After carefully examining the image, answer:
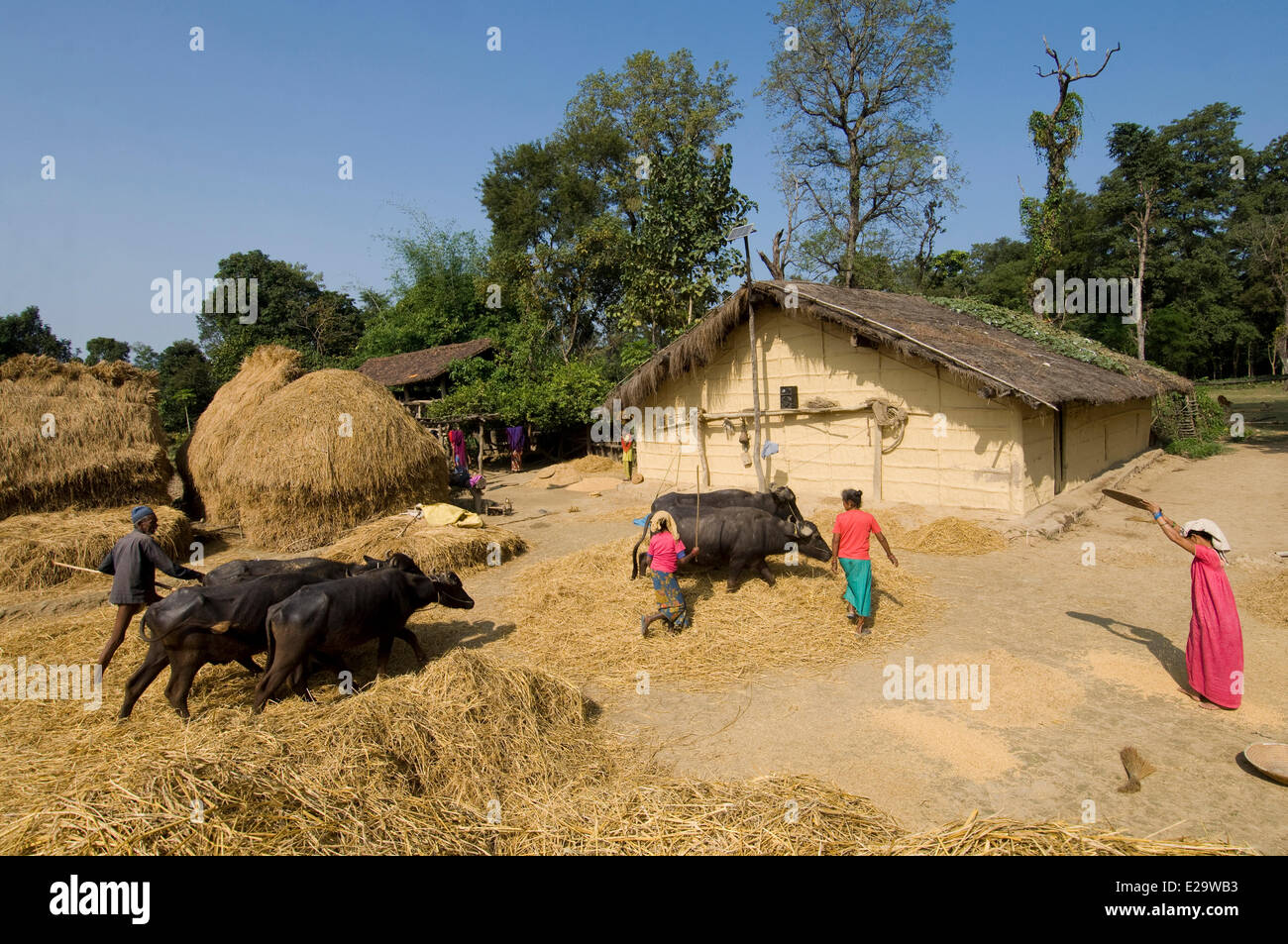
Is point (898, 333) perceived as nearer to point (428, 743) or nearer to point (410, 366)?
point (428, 743)

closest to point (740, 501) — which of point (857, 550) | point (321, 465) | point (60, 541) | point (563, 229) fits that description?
point (857, 550)

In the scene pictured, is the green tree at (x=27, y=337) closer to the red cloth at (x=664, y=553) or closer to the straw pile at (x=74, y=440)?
the straw pile at (x=74, y=440)

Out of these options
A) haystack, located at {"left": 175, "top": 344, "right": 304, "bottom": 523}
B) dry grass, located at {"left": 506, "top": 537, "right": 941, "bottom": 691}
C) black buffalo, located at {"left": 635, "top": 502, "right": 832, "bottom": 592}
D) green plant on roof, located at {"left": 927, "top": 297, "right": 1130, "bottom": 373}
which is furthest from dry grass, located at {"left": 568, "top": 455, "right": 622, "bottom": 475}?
black buffalo, located at {"left": 635, "top": 502, "right": 832, "bottom": 592}

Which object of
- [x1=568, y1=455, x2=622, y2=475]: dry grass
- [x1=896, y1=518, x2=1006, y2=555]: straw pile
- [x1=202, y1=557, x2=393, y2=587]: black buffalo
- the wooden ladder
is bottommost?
[x1=896, y1=518, x2=1006, y2=555]: straw pile

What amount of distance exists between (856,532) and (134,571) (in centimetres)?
714

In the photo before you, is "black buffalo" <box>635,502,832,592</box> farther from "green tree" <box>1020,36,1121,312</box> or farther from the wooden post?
"green tree" <box>1020,36,1121,312</box>

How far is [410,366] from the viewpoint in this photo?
29.6 m

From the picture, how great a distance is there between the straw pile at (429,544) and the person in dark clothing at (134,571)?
3.61m

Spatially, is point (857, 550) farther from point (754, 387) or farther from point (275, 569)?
point (754, 387)

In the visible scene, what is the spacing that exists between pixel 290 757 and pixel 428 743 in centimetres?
85

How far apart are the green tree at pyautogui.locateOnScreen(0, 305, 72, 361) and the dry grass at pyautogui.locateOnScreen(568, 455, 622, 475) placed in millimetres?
29554

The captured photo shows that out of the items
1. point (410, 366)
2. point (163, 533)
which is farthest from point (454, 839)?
point (410, 366)

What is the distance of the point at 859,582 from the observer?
7254 millimetres

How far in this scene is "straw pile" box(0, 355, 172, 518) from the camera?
12.0 meters
